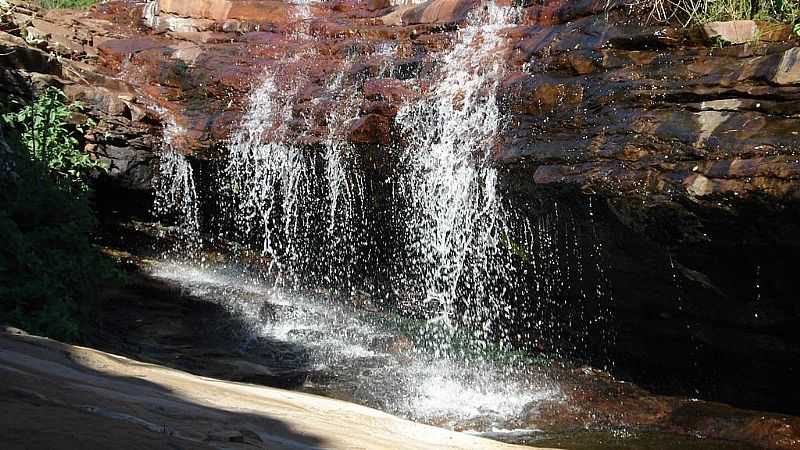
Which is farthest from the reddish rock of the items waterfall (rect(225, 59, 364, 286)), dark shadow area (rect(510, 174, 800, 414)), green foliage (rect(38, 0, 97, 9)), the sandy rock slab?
green foliage (rect(38, 0, 97, 9))

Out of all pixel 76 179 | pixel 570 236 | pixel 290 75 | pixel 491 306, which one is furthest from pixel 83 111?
pixel 570 236

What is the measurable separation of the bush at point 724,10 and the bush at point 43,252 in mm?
5327

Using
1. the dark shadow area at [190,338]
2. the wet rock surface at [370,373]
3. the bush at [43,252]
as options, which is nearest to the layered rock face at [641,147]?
the wet rock surface at [370,373]

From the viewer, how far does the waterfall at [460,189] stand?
746 cm

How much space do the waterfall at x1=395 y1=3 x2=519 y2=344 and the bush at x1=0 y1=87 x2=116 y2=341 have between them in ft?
10.6

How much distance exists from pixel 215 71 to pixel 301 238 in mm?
2885

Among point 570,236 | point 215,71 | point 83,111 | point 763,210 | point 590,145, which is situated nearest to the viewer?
point 763,210

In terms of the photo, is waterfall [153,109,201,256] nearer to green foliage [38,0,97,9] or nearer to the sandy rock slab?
green foliage [38,0,97,9]

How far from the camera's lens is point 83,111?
10031mm

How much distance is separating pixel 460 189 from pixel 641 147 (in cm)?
202

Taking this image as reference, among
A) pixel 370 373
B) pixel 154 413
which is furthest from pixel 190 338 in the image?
pixel 154 413

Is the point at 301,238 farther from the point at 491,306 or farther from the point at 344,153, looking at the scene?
the point at 491,306

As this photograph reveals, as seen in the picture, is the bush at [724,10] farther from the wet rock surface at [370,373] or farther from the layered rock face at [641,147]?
the wet rock surface at [370,373]

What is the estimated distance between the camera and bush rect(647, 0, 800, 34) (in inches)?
245
